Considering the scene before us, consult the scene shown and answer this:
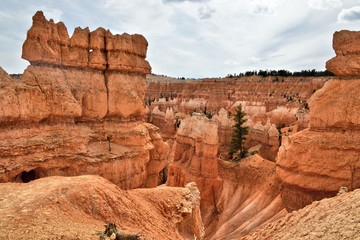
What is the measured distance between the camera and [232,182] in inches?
869

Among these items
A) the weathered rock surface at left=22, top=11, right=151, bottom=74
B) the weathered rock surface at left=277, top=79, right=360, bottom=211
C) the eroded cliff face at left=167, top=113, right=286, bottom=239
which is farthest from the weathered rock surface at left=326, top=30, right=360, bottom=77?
the weathered rock surface at left=22, top=11, right=151, bottom=74

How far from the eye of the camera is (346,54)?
1262 cm

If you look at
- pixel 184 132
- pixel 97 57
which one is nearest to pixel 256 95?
pixel 184 132

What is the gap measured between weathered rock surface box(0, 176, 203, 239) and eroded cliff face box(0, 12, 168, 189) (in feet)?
5.88

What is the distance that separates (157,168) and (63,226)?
9.54 m

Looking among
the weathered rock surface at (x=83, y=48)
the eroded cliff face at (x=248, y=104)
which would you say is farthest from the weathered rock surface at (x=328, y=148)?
the eroded cliff face at (x=248, y=104)

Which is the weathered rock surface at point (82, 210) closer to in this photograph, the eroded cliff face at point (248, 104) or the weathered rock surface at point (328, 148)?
the weathered rock surface at point (328, 148)

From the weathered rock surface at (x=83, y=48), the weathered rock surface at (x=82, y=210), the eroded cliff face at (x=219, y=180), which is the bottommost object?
the eroded cliff face at (x=219, y=180)

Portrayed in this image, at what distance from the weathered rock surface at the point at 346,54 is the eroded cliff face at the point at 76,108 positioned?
10.7m

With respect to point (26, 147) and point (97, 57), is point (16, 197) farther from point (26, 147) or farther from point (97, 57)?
point (97, 57)

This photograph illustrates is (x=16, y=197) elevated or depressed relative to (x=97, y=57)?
depressed

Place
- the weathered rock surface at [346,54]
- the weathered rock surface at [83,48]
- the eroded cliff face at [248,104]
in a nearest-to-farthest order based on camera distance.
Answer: the weathered rock surface at [83,48] → the weathered rock surface at [346,54] → the eroded cliff face at [248,104]

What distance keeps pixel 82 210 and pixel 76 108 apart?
5525mm

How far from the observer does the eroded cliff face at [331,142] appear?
493 inches
